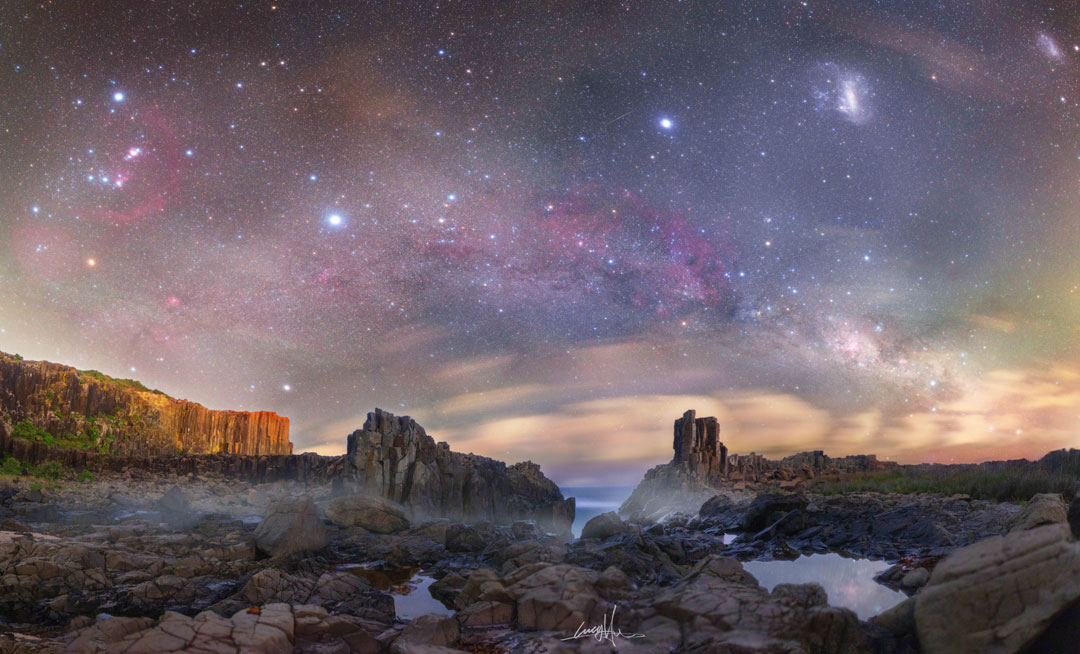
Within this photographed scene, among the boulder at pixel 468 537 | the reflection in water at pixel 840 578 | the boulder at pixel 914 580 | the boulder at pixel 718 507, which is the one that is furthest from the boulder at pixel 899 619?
the boulder at pixel 718 507

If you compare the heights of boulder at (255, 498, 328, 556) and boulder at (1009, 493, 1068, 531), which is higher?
boulder at (1009, 493, 1068, 531)

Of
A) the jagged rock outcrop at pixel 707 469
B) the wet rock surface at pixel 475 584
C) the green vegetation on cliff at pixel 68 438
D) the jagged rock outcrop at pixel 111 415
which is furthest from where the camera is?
the jagged rock outcrop at pixel 707 469

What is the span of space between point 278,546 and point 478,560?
6.28 m

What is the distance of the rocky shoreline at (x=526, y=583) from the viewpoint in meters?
6.83

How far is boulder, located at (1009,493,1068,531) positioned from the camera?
11.9 metres

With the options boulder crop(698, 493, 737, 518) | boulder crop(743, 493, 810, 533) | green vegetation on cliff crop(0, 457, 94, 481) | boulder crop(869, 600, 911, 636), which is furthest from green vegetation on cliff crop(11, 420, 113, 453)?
boulder crop(869, 600, 911, 636)

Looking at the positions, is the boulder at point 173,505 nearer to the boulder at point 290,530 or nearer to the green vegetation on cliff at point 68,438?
the boulder at point 290,530

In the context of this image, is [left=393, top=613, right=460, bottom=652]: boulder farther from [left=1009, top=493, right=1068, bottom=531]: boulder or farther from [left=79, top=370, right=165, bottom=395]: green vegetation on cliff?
[left=79, top=370, right=165, bottom=395]: green vegetation on cliff

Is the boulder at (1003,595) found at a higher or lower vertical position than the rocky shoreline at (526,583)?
higher

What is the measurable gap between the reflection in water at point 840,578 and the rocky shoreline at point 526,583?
128mm

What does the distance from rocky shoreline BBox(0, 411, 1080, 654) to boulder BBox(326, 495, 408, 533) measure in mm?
60

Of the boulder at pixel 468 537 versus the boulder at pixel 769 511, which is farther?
the boulder at pixel 769 511

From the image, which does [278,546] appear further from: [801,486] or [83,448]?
[83,448]

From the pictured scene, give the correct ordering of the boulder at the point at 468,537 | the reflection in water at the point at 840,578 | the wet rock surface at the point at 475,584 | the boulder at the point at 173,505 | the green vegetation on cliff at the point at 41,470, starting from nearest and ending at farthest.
Result: 1. the wet rock surface at the point at 475,584
2. the reflection in water at the point at 840,578
3. the boulder at the point at 468,537
4. the boulder at the point at 173,505
5. the green vegetation on cliff at the point at 41,470
